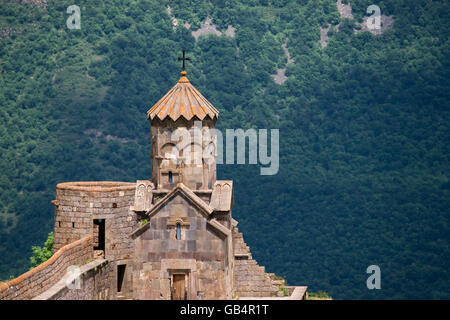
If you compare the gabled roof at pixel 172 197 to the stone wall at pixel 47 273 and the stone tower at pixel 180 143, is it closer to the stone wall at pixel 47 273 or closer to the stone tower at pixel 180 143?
the stone tower at pixel 180 143

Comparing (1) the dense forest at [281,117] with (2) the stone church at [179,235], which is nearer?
(2) the stone church at [179,235]

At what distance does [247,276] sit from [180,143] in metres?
8.14

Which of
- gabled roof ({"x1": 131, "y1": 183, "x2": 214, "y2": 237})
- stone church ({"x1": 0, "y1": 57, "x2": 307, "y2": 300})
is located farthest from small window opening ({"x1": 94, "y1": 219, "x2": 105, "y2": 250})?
gabled roof ({"x1": 131, "y1": 183, "x2": 214, "y2": 237})

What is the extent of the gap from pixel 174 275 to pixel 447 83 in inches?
3324

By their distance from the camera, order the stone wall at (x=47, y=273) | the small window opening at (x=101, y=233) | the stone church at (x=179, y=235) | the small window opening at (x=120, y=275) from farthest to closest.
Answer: the small window opening at (x=120, y=275) → the small window opening at (x=101, y=233) → the stone church at (x=179, y=235) → the stone wall at (x=47, y=273)

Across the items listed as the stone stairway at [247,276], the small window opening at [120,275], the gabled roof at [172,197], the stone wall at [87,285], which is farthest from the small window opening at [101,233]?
the gabled roof at [172,197]

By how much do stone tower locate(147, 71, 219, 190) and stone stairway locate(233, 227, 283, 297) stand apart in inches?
218

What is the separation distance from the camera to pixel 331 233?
120000 millimetres

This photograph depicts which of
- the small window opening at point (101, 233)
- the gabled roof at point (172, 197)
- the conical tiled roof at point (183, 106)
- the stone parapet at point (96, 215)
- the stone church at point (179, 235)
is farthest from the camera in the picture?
the small window opening at point (101, 233)

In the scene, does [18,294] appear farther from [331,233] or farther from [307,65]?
[307,65]

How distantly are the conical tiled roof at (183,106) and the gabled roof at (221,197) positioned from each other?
2761 mm

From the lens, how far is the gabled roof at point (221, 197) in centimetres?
5109
